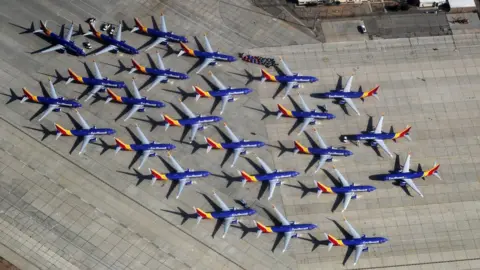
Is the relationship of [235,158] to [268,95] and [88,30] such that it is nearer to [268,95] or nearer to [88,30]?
[268,95]

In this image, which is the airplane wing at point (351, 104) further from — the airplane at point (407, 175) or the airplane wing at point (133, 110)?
the airplane wing at point (133, 110)

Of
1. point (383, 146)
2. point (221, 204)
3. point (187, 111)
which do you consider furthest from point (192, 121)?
point (383, 146)

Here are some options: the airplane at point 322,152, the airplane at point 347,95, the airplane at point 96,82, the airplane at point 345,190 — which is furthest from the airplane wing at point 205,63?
the airplane at point 345,190

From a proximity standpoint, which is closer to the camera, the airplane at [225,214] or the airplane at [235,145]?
the airplane at [225,214]

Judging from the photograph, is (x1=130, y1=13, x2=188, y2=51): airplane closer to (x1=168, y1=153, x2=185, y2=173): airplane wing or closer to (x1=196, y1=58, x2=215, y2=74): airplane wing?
(x1=196, y1=58, x2=215, y2=74): airplane wing

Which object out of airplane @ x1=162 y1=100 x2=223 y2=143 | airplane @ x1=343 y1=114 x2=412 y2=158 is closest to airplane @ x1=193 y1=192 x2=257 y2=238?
airplane @ x1=162 y1=100 x2=223 y2=143

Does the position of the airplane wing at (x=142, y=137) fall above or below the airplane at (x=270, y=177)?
above
